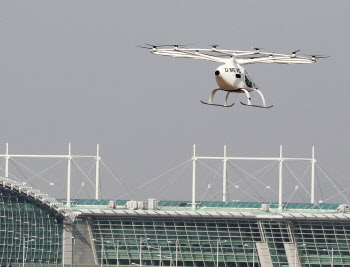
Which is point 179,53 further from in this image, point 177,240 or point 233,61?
point 177,240

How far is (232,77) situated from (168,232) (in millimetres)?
112001

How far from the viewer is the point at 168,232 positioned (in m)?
186

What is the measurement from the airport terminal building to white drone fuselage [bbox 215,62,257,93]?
327ft

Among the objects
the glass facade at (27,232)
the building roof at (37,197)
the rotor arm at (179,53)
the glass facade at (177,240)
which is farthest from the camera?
the glass facade at (177,240)

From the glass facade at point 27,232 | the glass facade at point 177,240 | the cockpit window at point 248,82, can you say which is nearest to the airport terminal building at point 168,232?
the glass facade at point 177,240

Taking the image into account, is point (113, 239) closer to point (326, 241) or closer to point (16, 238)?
point (16, 238)

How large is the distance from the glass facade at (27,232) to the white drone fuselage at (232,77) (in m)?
101

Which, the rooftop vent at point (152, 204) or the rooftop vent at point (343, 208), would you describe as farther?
the rooftop vent at point (152, 204)

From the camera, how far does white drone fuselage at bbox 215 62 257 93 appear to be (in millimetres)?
75000

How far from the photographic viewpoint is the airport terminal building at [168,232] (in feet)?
582

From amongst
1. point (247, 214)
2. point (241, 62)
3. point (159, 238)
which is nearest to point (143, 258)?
point (159, 238)

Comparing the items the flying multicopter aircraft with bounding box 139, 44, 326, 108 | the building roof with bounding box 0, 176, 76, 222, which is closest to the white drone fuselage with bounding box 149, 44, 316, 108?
the flying multicopter aircraft with bounding box 139, 44, 326, 108

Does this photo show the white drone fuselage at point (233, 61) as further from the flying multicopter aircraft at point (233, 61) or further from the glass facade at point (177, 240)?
the glass facade at point (177, 240)

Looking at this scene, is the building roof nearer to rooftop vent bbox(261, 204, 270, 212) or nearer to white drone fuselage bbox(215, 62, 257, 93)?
rooftop vent bbox(261, 204, 270, 212)
